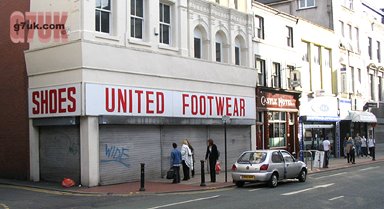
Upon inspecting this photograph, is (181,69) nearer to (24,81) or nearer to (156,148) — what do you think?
(156,148)

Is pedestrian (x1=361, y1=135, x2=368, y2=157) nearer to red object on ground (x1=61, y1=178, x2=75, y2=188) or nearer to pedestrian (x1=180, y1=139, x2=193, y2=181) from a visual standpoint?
pedestrian (x1=180, y1=139, x2=193, y2=181)

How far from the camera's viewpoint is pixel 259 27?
31375mm

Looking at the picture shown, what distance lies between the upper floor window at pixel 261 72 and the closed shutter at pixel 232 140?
374cm

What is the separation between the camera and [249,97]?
2898cm

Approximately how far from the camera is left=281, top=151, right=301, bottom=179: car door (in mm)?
19406

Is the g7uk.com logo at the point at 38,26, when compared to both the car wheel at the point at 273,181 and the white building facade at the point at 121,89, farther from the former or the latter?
the car wheel at the point at 273,181

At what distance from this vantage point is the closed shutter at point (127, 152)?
20000 millimetres

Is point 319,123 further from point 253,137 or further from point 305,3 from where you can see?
point 305,3

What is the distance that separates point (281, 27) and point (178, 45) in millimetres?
11762

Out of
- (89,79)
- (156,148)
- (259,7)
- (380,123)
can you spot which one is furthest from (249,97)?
(380,123)

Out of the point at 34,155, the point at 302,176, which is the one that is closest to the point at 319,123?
the point at 302,176

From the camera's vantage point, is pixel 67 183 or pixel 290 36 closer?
pixel 67 183

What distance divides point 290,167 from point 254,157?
1802mm

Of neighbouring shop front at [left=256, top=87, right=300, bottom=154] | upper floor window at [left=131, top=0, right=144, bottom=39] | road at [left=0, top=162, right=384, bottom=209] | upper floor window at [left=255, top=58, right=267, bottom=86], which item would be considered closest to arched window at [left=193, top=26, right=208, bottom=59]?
upper floor window at [left=131, top=0, right=144, bottom=39]
